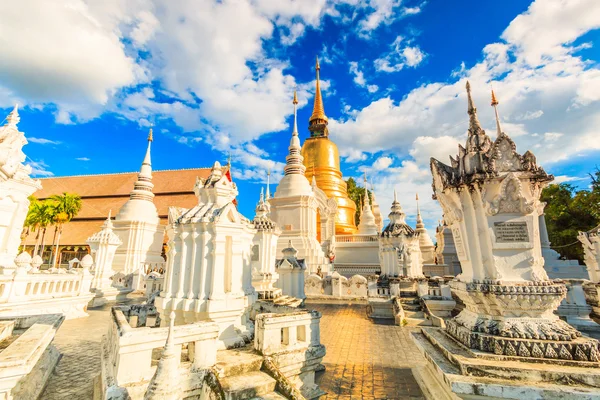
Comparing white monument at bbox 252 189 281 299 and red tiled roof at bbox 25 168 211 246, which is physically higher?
red tiled roof at bbox 25 168 211 246

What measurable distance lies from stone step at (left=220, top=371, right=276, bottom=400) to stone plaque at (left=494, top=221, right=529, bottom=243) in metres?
4.07

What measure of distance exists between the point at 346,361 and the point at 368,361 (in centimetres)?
49

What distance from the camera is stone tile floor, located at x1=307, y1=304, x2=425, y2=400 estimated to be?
4.83 meters

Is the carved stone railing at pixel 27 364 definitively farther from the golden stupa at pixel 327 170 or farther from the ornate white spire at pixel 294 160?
the golden stupa at pixel 327 170

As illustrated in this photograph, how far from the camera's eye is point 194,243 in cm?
600

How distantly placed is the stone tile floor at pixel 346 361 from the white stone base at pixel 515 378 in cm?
152

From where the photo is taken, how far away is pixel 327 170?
3459 centimetres

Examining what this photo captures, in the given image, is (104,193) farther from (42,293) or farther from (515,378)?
(515,378)

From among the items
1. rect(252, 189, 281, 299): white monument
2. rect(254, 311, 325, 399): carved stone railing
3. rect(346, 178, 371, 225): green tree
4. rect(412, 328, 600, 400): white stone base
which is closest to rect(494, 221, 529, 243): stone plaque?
rect(412, 328, 600, 400): white stone base

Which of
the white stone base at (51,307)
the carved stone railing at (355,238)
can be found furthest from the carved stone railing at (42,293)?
the carved stone railing at (355,238)

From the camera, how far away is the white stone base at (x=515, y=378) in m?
3.08

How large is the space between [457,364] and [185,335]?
3689mm

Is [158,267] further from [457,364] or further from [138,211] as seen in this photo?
[457,364]

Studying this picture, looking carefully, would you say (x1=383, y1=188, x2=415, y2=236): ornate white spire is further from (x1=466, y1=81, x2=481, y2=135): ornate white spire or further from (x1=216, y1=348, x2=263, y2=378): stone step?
(x1=216, y1=348, x2=263, y2=378): stone step
